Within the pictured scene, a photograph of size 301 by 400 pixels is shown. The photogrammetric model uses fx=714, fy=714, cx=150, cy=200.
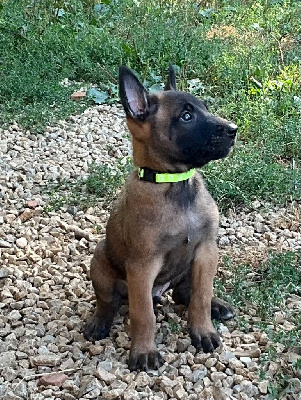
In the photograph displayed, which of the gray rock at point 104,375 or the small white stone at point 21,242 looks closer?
the gray rock at point 104,375

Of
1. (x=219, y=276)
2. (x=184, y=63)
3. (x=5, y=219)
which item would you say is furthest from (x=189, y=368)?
(x=184, y=63)

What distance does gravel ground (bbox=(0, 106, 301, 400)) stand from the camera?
12.3ft

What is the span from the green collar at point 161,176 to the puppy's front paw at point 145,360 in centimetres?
94

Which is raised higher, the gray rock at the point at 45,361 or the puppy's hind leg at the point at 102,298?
the puppy's hind leg at the point at 102,298

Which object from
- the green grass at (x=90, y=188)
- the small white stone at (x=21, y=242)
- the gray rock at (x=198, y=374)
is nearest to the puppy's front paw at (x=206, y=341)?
the gray rock at (x=198, y=374)

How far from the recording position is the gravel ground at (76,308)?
3.75 m

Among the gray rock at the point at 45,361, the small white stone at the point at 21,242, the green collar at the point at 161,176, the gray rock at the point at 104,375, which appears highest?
the green collar at the point at 161,176

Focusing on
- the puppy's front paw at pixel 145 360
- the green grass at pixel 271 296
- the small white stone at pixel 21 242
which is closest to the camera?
the green grass at pixel 271 296

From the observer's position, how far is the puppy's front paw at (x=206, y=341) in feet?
13.1

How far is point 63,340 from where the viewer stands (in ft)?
14.0

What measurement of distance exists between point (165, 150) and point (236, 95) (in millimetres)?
4063

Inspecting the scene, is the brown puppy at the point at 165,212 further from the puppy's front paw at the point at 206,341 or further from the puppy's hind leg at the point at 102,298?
the puppy's hind leg at the point at 102,298

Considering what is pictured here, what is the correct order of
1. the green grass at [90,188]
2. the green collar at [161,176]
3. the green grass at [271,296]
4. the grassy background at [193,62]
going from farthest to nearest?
the grassy background at [193,62] → the green grass at [90,188] → the green collar at [161,176] → the green grass at [271,296]

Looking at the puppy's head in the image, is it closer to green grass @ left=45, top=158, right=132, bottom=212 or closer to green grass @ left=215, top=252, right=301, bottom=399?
green grass @ left=215, top=252, right=301, bottom=399
